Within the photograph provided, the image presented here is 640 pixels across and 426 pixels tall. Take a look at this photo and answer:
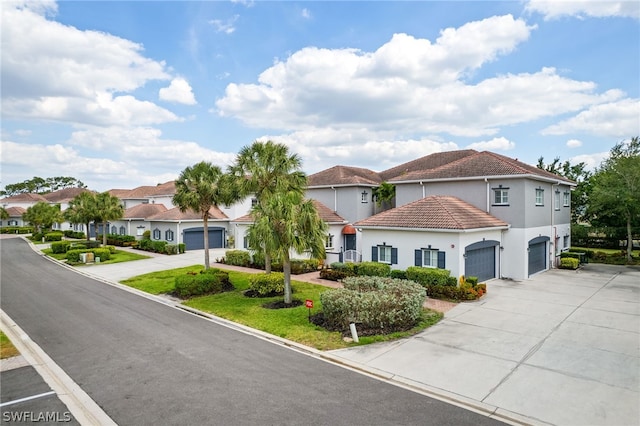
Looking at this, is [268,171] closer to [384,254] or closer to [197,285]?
[197,285]

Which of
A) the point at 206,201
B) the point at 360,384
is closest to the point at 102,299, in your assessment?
the point at 206,201

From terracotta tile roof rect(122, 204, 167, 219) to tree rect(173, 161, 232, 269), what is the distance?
82.8 feet

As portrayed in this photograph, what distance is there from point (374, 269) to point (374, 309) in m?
8.97

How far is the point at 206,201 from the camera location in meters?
26.1

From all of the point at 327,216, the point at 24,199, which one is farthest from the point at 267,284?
the point at 24,199

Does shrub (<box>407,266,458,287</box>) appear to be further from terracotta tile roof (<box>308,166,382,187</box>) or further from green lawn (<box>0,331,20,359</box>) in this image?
green lawn (<box>0,331,20,359</box>)

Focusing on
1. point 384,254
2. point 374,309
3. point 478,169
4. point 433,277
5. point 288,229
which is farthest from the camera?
point 478,169

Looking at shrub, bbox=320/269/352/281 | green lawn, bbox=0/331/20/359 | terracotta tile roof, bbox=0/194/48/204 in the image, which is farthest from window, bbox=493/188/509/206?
terracotta tile roof, bbox=0/194/48/204

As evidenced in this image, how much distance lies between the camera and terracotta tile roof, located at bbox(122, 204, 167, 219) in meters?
48.8

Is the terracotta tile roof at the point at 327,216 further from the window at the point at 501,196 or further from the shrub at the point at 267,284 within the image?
the window at the point at 501,196

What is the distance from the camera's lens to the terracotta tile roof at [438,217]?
21281 mm

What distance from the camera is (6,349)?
470 inches

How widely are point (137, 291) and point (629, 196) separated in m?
36.3

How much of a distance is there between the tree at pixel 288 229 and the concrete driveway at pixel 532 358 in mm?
6059
